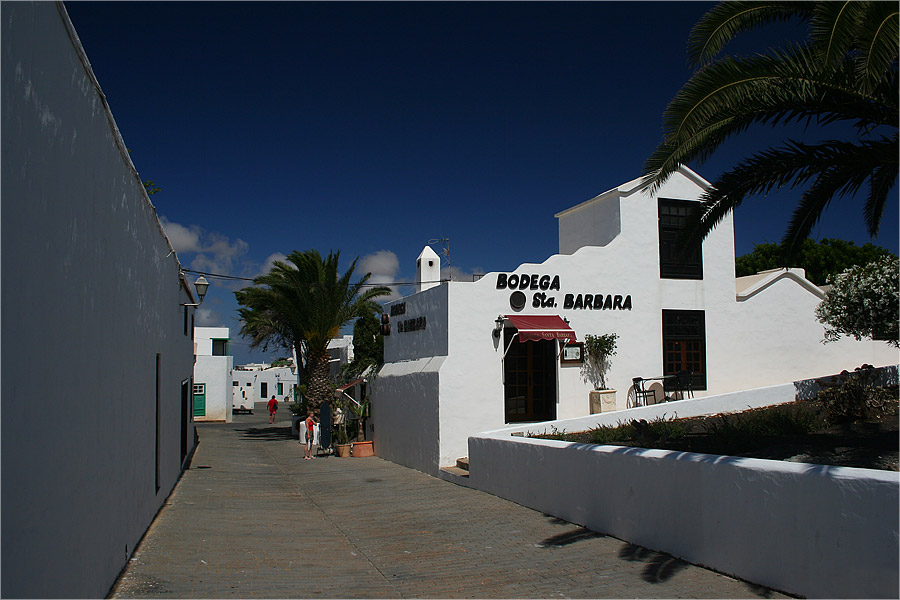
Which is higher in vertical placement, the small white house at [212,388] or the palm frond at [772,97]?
the palm frond at [772,97]

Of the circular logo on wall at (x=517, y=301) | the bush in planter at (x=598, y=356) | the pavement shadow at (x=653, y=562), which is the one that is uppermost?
the circular logo on wall at (x=517, y=301)

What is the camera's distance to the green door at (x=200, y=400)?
144 feet

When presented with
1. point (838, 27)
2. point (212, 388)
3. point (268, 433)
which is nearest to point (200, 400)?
point (212, 388)

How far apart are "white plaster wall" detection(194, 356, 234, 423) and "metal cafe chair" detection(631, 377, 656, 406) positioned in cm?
3449

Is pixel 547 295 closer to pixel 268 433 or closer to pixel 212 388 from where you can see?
pixel 268 433

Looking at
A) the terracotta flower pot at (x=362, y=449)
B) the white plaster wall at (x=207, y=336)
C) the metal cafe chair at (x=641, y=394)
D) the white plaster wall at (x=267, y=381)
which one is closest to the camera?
the metal cafe chair at (x=641, y=394)

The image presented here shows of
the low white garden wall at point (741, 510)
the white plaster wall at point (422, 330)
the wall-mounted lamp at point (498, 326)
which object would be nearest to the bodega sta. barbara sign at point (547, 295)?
the wall-mounted lamp at point (498, 326)

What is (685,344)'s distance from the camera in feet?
58.0

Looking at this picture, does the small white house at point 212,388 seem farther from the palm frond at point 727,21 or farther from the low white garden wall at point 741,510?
the palm frond at point 727,21

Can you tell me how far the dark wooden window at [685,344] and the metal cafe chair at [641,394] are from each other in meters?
0.93

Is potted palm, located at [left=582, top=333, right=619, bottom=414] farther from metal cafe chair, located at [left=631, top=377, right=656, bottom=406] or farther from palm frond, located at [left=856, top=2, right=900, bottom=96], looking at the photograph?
palm frond, located at [left=856, top=2, right=900, bottom=96]

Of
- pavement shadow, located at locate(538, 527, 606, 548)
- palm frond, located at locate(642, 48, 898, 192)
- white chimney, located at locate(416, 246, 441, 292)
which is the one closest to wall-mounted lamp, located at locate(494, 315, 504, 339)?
white chimney, located at locate(416, 246, 441, 292)

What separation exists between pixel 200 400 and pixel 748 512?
42.5 metres

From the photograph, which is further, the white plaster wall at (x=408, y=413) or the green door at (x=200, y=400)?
the green door at (x=200, y=400)
